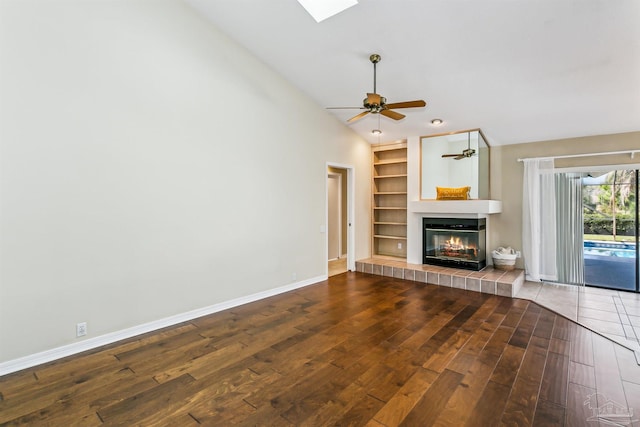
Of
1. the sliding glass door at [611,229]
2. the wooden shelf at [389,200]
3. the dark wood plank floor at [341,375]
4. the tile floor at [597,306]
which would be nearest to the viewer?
the dark wood plank floor at [341,375]

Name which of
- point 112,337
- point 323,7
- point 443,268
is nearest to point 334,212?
point 443,268

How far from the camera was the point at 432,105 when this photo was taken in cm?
484

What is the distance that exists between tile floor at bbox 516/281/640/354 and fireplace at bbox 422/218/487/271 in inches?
35.4

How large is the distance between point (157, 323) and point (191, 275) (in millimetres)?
626

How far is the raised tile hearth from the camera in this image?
4783mm

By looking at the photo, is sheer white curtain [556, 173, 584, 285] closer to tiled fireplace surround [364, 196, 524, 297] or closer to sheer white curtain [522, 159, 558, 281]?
sheer white curtain [522, 159, 558, 281]

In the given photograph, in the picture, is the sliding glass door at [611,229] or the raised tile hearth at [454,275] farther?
the sliding glass door at [611,229]

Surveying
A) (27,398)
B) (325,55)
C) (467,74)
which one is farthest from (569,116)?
(27,398)

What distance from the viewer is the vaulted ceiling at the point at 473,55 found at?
300cm

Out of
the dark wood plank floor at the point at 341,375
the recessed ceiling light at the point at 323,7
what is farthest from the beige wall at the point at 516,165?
the recessed ceiling light at the point at 323,7

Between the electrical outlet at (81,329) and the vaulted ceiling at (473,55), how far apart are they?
319 centimetres

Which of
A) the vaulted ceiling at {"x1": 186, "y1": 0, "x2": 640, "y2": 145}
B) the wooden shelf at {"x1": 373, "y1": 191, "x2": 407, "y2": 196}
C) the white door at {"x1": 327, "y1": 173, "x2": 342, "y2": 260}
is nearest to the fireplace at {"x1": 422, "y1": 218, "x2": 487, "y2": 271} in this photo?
the wooden shelf at {"x1": 373, "y1": 191, "x2": 407, "y2": 196}

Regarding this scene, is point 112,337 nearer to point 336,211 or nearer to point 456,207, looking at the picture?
point 456,207

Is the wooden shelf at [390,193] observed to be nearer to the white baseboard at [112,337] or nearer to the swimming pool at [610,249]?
the swimming pool at [610,249]
